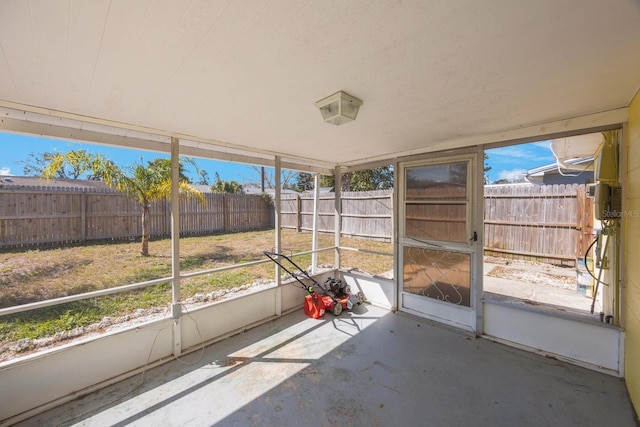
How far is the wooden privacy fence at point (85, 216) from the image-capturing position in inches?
201

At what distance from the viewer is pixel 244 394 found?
82.4 inches

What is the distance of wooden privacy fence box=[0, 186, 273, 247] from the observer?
5105mm

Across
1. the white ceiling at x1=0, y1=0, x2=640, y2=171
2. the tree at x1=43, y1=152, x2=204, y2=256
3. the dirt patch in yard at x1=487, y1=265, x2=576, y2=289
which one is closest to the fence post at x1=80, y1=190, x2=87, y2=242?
the tree at x1=43, y1=152, x2=204, y2=256

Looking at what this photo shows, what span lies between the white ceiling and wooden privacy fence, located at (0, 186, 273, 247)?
510 cm

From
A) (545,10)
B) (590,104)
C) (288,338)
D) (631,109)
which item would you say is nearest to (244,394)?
(288,338)

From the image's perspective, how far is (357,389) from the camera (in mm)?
2145

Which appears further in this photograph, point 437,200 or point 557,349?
point 437,200

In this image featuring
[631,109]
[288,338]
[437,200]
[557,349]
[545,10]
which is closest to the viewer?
[545,10]

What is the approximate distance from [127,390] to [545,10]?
360 cm

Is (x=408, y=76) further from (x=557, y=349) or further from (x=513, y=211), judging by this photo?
(x=513, y=211)

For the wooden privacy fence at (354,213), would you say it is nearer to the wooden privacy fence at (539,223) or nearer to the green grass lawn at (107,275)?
the green grass lawn at (107,275)

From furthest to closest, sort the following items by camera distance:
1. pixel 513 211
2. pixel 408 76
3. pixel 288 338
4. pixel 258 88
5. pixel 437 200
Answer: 1. pixel 513 211
2. pixel 437 200
3. pixel 288 338
4. pixel 258 88
5. pixel 408 76

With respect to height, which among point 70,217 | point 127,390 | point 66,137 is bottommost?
point 127,390

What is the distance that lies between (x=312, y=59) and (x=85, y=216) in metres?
7.38
